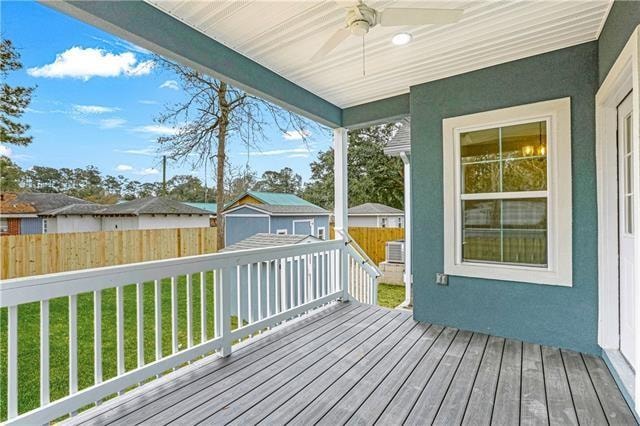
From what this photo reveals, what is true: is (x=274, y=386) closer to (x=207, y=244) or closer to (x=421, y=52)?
(x=207, y=244)

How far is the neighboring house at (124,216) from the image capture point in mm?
2139

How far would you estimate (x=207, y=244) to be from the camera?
119 inches

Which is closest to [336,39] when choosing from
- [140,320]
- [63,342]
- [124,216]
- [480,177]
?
[124,216]

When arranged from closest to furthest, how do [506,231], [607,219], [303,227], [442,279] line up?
[607,219], [506,231], [442,279], [303,227]

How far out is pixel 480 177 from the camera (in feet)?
11.3

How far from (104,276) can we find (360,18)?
7.53 ft

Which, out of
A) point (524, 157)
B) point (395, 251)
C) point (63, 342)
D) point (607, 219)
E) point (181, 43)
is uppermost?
point (181, 43)

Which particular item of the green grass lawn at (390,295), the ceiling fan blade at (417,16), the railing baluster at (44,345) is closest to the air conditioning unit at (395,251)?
the green grass lawn at (390,295)

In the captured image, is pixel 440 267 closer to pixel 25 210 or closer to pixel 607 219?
pixel 607 219

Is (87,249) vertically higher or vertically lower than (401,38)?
lower

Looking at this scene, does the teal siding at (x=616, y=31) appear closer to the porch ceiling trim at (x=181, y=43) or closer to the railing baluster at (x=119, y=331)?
the porch ceiling trim at (x=181, y=43)

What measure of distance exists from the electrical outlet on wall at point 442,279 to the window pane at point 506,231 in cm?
27

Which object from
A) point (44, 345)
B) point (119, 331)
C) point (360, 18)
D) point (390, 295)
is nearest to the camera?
point (44, 345)

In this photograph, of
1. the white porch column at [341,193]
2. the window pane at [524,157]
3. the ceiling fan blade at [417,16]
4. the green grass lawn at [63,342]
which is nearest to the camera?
the ceiling fan blade at [417,16]
